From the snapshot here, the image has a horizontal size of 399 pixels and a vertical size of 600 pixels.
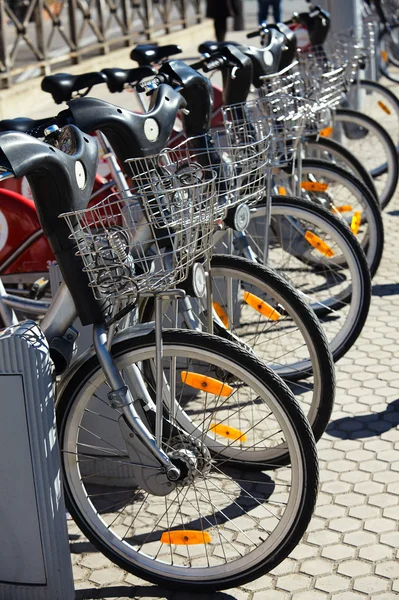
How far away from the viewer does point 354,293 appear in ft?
14.9

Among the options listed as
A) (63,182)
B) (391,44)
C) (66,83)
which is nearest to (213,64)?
(66,83)

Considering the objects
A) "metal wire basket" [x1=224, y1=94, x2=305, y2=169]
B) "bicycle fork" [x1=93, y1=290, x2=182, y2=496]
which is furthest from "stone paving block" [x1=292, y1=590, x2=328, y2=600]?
"metal wire basket" [x1=224, y1=94, x2=305, y2=169]

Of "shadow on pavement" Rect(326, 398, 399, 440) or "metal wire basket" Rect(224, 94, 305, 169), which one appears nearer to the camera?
"shadow on pavement" Rect(326, 398, 399, 440)

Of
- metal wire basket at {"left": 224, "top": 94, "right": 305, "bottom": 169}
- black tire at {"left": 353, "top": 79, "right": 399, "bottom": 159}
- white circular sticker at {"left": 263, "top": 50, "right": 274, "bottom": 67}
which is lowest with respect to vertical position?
black tire at {"left": 353, "top": 79, "right": 399, "bottom": 159}

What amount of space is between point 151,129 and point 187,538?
A: 1350mm

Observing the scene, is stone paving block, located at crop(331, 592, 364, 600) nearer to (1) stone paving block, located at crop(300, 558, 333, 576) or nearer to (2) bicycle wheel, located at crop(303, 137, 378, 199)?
(1) stone paving block, located at crop(300, 558, 333, 576)

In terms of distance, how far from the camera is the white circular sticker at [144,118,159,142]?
3297mm

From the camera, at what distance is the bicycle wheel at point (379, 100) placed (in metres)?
7.65

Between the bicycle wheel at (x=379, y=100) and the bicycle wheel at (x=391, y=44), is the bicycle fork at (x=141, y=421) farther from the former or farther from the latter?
the bicycle wheel at (x=391, y=44)

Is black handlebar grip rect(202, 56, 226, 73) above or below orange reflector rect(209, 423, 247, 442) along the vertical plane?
above

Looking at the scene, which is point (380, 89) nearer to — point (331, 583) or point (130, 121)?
point (130, 121)

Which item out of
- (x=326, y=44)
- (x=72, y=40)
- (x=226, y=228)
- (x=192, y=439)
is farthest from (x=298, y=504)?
(x=72, y=40)

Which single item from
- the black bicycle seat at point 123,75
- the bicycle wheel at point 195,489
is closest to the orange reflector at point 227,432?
the bicycle wheel at point 195,489

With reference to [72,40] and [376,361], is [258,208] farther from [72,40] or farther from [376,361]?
[72,40]
